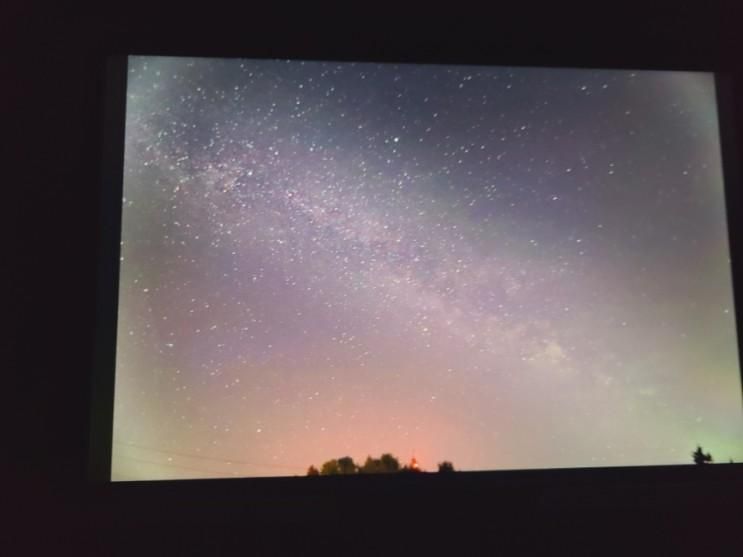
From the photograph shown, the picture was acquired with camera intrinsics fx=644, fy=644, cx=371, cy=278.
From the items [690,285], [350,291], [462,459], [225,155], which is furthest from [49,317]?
[690,285]

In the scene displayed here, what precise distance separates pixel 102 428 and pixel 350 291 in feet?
2.06

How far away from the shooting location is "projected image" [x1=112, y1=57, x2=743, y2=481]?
1.48 m

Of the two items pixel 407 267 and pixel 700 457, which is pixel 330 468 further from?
pixel 700 457

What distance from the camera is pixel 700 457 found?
1.54m

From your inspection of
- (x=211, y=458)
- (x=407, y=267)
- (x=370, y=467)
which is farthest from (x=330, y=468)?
(x=407, y=267)

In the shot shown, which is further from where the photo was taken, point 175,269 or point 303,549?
point 175,269

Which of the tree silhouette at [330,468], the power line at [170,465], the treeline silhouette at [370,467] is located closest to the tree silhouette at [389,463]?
the treeline silhouette at [370,467]

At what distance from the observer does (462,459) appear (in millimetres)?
1503

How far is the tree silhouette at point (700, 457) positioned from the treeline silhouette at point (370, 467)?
1.93 feet

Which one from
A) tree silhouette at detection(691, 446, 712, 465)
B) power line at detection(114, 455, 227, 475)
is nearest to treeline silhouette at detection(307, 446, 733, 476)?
power line at detection(114, 455, 227, 475)

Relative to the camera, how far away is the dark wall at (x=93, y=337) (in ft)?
4.48

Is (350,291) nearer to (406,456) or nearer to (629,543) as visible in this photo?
(406,456)

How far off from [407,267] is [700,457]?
32.9 inches

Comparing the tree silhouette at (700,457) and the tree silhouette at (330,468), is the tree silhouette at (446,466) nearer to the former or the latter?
the tree silhouette at (330,468)
